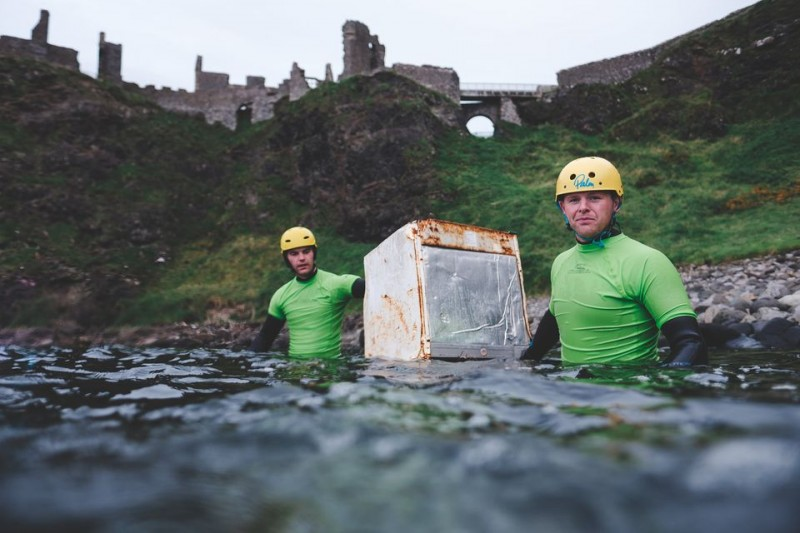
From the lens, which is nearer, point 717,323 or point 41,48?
point 717,323

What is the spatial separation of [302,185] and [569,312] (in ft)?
91.5

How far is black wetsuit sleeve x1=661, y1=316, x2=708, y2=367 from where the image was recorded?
366cm

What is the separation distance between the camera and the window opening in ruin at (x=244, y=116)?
128 ft

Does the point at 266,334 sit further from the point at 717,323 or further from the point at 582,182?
the point at 717,323

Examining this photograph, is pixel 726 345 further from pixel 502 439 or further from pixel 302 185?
pixel 302 185

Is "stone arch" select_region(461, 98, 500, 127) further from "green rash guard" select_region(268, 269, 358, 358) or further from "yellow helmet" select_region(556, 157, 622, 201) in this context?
"yellow helmet" select_region(556, 157, 622, 201)

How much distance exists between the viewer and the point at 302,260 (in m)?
7.77

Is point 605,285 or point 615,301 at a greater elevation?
point 605,285

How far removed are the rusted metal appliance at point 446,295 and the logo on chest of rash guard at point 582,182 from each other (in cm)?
163

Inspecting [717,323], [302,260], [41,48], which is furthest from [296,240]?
[41,48]

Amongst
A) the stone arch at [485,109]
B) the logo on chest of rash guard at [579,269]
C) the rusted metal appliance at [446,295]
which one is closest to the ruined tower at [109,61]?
the stone arch at [485,109]

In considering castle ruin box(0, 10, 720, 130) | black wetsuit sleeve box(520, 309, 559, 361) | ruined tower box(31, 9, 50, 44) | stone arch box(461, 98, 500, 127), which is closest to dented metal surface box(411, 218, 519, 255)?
black wetsuit sleeve box(520, 309, 559, 361)

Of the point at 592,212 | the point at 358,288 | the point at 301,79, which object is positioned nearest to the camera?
the point at 592,212

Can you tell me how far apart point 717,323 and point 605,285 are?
17.9 feet
